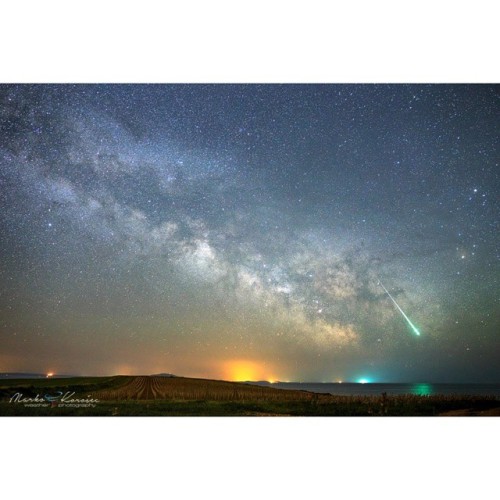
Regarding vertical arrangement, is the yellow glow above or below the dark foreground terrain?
above

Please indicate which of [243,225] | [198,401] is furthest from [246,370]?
[243,225]

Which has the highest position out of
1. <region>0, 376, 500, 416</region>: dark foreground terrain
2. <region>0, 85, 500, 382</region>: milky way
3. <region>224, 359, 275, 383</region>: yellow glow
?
<region>0, 85, 500, 382</region>: milky way

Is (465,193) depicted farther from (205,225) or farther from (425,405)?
(205,225)

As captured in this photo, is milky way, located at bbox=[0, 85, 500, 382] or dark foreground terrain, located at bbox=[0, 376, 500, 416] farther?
milky way, located at bbox=[0, 85, 500, 382]

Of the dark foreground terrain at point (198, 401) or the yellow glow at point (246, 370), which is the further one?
the yellow glow at point (246, 370)

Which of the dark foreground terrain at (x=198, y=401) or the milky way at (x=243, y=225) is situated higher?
the milky way at (x=243, y=225)
